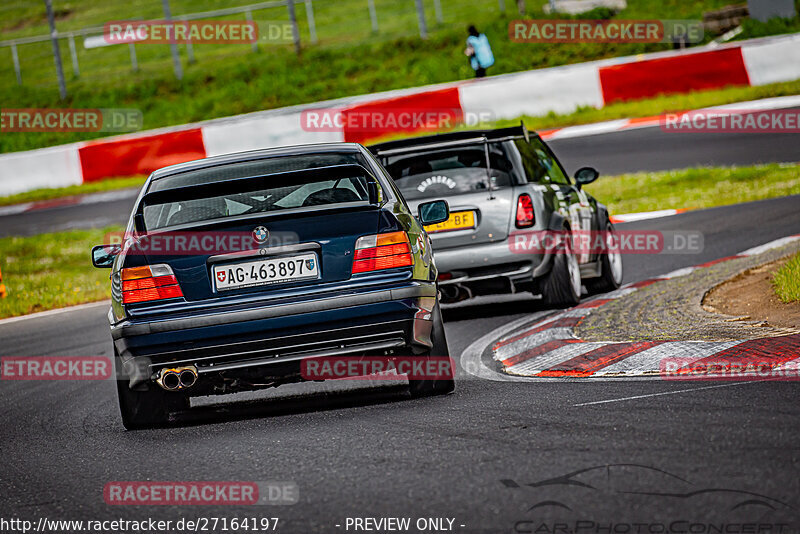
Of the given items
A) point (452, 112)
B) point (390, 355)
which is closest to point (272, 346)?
point (390, 355)

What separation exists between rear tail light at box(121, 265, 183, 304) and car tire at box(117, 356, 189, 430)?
22.0 inches

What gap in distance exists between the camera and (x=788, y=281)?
8398mm

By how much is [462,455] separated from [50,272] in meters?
13.1

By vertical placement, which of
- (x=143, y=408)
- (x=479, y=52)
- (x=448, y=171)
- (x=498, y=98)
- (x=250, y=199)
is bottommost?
(x=143, y=408)

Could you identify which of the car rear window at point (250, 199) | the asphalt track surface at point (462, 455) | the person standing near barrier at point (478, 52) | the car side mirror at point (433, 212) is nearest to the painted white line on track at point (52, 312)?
the asphalt track surface at point (462, 455)

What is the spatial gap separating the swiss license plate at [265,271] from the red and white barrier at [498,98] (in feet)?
53.1

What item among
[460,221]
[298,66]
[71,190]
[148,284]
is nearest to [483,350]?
[460,221]

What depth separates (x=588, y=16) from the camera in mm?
31281

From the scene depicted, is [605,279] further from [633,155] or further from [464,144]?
[633,155]

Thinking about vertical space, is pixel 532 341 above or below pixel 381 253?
below

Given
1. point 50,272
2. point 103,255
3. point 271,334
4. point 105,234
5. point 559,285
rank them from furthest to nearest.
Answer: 1. point 105,234
2. point 50,272
3. point 559,285
4. point 103,255
5. point 271,334

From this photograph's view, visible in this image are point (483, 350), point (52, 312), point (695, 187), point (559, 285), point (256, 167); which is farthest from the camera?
point (695, 187)

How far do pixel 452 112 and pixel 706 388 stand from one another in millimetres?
16732

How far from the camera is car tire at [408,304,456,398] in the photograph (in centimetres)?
666
